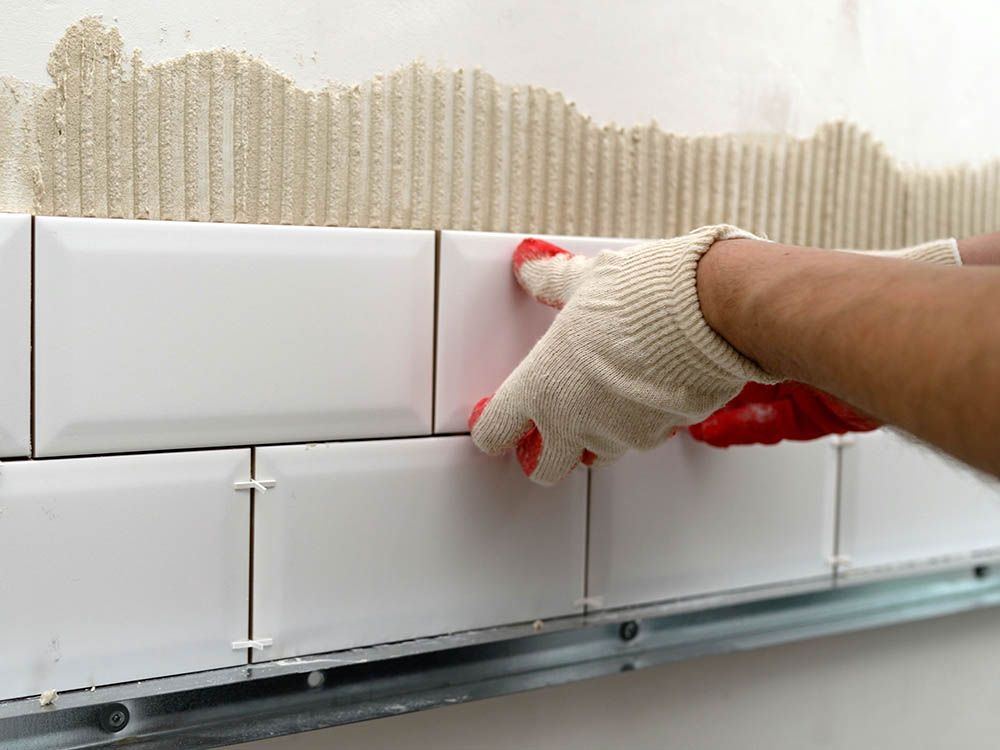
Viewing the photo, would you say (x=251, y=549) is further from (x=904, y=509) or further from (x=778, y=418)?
(x=904, y=509)

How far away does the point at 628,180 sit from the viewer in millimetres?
1004

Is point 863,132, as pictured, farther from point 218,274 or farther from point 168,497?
point 168,497

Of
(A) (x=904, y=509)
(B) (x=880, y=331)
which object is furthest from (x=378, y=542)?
(A) (x=904, y=509)

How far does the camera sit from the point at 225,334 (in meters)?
0.80

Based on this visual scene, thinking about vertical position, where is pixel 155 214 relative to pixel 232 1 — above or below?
below

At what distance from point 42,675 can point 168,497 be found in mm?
170

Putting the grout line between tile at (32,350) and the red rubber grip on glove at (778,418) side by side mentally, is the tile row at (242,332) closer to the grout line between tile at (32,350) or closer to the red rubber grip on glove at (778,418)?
the grout line between tile at (32,350)

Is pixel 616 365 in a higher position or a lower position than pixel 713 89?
lower

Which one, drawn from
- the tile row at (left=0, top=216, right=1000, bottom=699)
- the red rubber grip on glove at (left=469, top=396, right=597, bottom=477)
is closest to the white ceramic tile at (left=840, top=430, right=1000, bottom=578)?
the tile row at (left=0, top=216, right=1000, bottom=699)

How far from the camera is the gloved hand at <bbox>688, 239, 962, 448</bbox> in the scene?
915 mm

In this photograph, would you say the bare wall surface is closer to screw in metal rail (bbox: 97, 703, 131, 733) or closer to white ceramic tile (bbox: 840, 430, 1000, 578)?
white ceramic tile (bbox: 840, 430, 1000, 578)

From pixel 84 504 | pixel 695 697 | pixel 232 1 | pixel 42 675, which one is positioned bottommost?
pixel 695 697

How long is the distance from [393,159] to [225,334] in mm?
227

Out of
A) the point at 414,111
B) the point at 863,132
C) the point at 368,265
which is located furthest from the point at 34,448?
the point at 863,132
